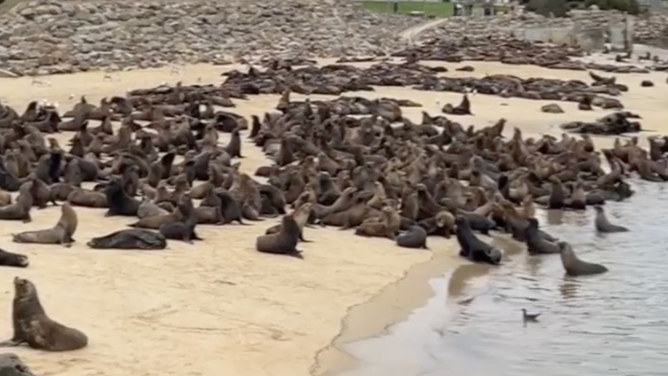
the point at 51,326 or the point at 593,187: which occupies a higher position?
the point at 51,326

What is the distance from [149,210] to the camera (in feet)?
49.1

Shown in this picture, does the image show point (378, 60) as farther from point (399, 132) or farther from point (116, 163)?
point (116, 163)

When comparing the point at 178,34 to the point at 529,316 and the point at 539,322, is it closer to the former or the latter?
the point at 529,316

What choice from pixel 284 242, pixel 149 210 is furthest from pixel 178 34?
pixel 284 242

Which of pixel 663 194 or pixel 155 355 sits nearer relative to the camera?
Result: pixel 155 355

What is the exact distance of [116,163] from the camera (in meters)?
18.5

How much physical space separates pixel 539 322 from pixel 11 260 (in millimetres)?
4866

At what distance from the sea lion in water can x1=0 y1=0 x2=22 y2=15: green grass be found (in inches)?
1417

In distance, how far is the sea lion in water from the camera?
1320 cm

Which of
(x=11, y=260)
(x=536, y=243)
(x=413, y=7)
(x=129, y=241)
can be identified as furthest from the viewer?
(x=413, y=7)

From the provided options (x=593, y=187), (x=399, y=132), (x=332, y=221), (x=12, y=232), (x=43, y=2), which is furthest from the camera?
(x=43, y=2)

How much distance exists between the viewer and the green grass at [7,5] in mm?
47688

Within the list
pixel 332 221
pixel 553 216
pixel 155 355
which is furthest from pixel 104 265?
pixel 553 216

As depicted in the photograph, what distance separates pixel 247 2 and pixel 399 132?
32002 millimetres
